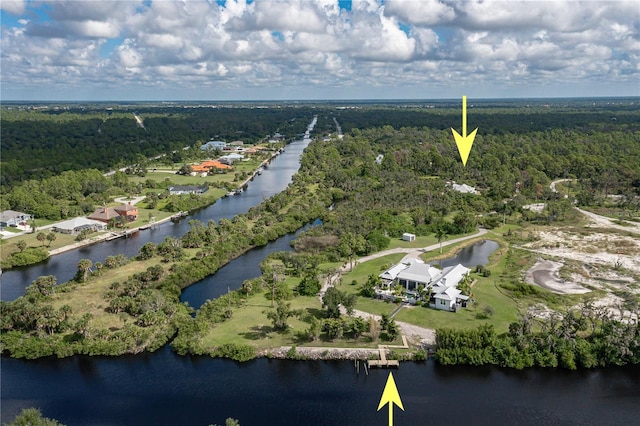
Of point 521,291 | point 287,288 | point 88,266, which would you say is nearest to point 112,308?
point 88,266

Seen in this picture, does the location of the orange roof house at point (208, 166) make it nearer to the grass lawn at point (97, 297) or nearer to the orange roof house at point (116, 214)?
the orange roof house at point (116, 214)

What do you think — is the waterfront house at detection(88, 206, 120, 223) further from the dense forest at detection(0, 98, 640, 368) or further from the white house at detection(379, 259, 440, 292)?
the white house at detection(379, 259, 440, 292)

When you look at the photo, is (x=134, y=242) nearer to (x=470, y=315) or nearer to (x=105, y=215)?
(x=105, y=215)

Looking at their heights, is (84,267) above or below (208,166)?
below

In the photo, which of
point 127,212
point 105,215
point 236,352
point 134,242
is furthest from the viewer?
point 127,212

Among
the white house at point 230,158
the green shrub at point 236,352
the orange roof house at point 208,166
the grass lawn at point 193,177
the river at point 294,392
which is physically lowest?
the river at point 294,392

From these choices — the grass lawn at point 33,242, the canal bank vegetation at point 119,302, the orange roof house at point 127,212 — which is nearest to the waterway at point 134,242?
the grass lawn at point 33,242

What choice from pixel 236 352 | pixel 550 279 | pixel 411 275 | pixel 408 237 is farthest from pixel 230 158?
pixel 236 352

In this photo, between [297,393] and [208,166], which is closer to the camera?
[297,393]
